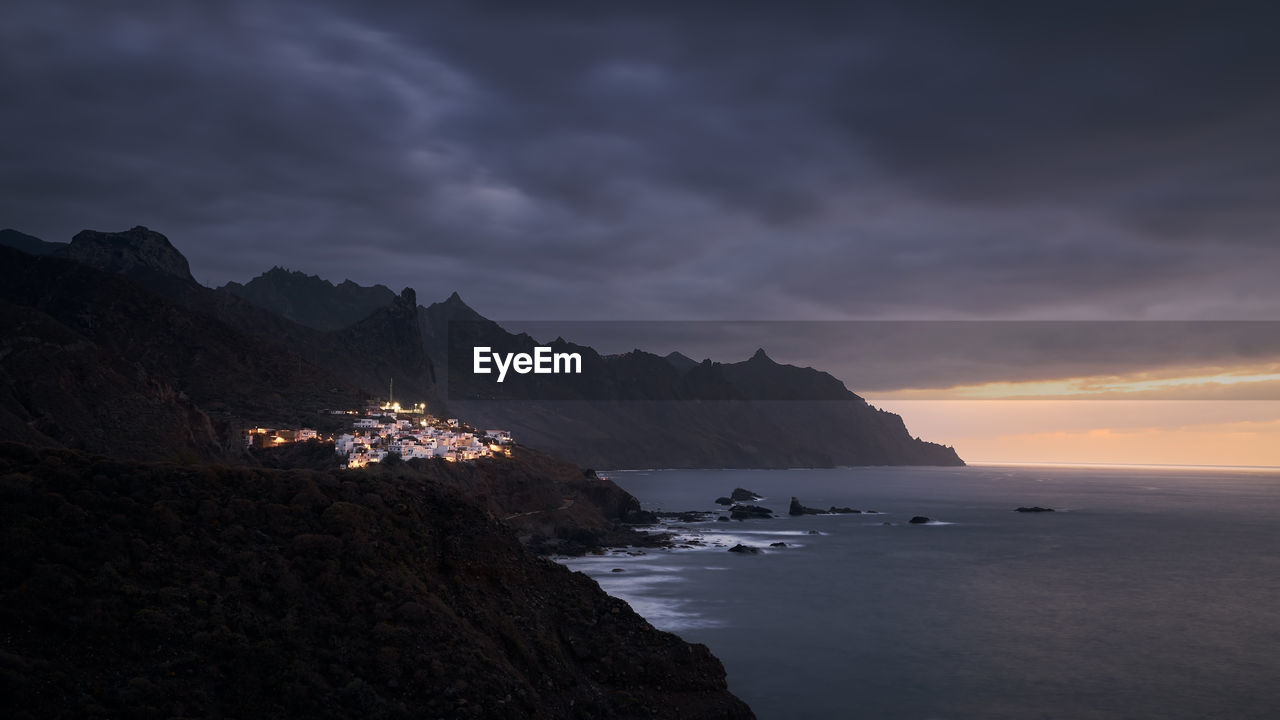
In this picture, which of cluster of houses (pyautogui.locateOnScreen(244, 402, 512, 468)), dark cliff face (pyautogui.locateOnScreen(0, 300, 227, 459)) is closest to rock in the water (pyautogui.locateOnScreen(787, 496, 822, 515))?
cluster of houses (pyautogui.locateOnScreen(244, 402, 512, 468))

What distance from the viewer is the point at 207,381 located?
323 feet

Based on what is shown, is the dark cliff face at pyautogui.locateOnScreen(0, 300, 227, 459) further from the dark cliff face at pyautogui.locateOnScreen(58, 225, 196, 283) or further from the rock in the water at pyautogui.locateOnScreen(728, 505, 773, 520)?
the dark cliff face at pyautogui.locateOnScreen(58, 225, 196, 283)

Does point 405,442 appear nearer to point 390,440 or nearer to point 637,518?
point 390,440

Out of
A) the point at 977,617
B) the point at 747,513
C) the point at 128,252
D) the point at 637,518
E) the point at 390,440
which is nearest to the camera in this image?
the point at 977,617

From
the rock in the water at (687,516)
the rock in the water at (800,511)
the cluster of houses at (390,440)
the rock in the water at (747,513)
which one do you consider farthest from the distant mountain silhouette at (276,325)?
the rock in the water at (800,511)

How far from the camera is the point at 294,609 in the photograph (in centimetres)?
2081

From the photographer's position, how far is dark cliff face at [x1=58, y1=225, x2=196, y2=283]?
14625 centimetres

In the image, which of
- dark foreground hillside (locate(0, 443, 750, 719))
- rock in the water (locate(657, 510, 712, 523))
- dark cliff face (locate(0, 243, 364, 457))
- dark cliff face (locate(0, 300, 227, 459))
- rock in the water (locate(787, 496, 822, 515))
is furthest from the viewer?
rock in the water (locate(787, 496, 822, 515))

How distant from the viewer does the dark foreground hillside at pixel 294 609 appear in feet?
57.4

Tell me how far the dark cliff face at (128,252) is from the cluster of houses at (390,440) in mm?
65953

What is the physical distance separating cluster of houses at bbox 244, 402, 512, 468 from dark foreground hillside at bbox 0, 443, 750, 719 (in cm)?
5479

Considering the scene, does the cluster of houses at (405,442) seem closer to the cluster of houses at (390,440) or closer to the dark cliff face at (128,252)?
the cluster of houses at (390,440)

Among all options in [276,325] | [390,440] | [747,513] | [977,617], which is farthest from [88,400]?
[276,325]

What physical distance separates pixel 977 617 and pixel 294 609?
5287 cm
